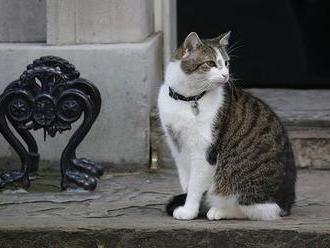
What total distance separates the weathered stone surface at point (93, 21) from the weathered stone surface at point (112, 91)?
0.07 meters

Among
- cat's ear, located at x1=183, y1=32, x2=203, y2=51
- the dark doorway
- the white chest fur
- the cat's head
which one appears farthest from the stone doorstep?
the dark doorway

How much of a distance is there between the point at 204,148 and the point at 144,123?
4.74 ft

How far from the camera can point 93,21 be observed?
20.9 feet

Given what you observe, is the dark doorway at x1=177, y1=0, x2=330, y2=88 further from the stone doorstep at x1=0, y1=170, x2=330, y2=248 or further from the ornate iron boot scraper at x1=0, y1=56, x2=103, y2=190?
the stone doorstep at x1=0, y1=170, x2=330, y2=248

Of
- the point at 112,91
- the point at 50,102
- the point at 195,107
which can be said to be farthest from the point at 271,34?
the point at 195,107

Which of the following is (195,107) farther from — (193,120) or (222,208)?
(222,208)

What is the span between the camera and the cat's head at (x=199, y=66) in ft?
16.3

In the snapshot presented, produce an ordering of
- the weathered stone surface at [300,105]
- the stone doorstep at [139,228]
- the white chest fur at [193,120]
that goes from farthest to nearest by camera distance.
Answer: the weathered stone surface at [300,105] < the white chest fur at [193,120] < the stone doorstep at [139,228]

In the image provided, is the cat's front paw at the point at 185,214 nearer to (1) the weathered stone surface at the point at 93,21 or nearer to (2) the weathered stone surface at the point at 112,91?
(2) the weathered stone surface at the point at 112,91

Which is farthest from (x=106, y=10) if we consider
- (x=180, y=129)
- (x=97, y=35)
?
(x=180, y=129)

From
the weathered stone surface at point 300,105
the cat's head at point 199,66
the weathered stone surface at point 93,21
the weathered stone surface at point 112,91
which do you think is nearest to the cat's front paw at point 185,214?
the cat's head at point 199,66

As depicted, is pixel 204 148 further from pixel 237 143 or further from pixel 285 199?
pixel 285 199

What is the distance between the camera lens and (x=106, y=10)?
6359 millimetres

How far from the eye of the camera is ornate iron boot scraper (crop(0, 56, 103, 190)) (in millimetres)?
5719
